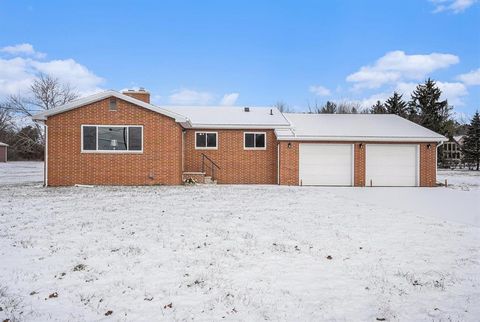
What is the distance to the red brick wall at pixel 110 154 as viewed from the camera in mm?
16250

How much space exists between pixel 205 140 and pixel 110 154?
5.02 meters

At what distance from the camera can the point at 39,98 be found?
145 ft

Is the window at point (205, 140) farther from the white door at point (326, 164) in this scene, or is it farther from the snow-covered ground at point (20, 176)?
the snow-covered ground at point (20, 176)

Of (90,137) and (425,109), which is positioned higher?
(425,109)

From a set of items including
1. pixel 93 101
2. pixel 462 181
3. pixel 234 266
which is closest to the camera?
pixel 234 266

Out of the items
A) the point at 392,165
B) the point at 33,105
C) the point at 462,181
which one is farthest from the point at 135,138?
the point at 33,105

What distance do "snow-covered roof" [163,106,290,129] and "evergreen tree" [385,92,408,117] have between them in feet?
103

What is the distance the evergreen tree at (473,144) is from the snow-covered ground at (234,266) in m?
35.6

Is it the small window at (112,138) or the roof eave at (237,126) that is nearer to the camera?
the small window at (112,138)

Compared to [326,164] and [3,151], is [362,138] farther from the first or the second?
[3,151]

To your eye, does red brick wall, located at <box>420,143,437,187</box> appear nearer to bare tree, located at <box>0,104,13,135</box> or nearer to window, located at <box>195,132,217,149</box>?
window, located at <box>195,132,217,149</box>

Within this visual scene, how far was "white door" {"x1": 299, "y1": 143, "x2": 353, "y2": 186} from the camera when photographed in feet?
61.5

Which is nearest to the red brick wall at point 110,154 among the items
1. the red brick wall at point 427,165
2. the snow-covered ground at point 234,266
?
the snow-covered ground at point 234,266

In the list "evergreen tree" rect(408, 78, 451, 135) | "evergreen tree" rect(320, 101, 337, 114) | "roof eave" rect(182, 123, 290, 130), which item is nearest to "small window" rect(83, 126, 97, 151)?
"roof eave" rect(182, 123, 290, 130)
